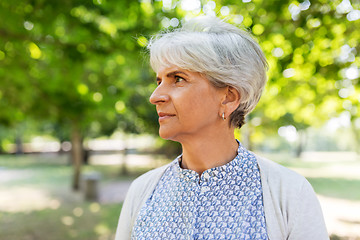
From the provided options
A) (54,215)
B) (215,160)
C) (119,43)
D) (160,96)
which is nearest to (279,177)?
(215,160)

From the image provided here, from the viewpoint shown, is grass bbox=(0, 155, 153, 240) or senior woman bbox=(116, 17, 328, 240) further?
grass bbox=(0, 155, 153, 240)

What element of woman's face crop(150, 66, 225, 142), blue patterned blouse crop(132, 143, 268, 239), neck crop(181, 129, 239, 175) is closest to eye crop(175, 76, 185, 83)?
woman's face crop(150, 66, 225, 142)

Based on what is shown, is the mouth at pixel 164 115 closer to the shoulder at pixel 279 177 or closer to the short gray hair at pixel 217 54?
the short gray hair at pixel 217 54

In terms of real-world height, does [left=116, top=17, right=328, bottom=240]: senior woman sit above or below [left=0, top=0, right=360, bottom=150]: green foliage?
below

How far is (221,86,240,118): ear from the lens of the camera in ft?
5.06

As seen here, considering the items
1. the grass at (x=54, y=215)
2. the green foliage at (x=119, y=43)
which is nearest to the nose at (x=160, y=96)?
the green foliage at (x=119, y=43)

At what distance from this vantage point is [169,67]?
150 cm

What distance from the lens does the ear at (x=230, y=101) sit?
154 cm

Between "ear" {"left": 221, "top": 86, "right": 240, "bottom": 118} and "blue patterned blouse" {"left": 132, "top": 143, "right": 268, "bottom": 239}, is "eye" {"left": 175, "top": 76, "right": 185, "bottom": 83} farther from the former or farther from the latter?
"blue patterned blouse" {"left": 132, "top": 143, "right": 268, "bottom": 239}

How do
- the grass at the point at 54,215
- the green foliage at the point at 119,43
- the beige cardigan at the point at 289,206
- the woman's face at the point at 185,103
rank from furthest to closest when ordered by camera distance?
the grass at the point at 54,215 → the green foliage at the point at 119,43 → the woman's face at the point at 185,103 → the beige cardigan at the point at 289,206

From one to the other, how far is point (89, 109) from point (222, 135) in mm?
6939

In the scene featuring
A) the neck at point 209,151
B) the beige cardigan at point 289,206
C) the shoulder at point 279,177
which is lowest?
the beige cardigan at point 289,206

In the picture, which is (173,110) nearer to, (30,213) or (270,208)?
(270,208)

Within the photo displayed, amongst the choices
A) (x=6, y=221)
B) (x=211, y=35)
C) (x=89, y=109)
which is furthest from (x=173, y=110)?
(x=6, y=221)
